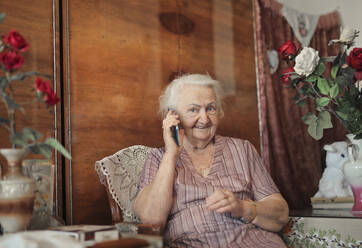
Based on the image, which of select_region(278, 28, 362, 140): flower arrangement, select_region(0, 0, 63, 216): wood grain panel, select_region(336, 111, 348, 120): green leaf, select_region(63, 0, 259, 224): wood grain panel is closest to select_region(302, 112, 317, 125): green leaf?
select_region(278, 28, 362, 140): flower arrangement

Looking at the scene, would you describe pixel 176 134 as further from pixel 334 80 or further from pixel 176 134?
pixel 334 80

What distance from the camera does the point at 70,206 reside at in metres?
1.92

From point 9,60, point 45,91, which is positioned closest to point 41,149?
point 45,91

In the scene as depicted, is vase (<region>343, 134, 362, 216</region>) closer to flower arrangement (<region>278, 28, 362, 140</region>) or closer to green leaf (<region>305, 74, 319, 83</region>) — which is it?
flower arrangement (<region>278, 28, 362, 140</region>)

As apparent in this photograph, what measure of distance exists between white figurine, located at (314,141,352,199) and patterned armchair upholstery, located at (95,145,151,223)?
1168mm

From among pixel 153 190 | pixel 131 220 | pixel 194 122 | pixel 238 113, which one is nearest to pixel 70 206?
pixel 131 220

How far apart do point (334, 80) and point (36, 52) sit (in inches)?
58.9

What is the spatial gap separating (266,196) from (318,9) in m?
2.25

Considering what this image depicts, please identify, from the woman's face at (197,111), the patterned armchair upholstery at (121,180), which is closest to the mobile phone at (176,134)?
the woman's face at (197,111)

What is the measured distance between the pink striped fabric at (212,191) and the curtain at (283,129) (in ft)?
3.56

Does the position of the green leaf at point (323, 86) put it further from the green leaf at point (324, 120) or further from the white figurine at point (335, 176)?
the white figurine at point (335, 176)

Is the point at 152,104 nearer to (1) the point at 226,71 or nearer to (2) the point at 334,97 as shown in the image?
(1) the point at 226,71

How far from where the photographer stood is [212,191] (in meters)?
1.75

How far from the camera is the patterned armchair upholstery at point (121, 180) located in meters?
1.82
